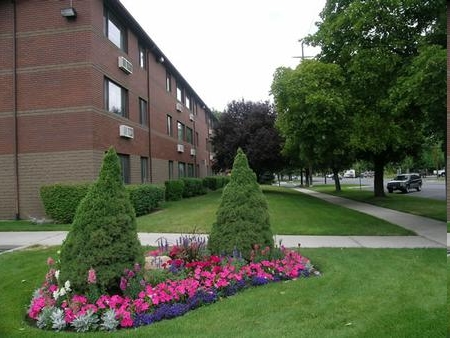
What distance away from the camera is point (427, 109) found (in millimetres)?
10055

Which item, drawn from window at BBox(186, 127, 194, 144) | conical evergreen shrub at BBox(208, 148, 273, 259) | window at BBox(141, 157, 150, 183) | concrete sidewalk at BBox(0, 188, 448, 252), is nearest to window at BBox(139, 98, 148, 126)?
window at BBox(141, 157, 150, 183)

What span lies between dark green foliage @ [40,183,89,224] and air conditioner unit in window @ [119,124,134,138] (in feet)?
12.9

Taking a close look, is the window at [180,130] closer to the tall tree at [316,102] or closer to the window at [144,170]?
the window at [144,170]

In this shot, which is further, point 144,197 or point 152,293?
point 144,197

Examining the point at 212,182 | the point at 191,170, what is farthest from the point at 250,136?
the point at 212,182

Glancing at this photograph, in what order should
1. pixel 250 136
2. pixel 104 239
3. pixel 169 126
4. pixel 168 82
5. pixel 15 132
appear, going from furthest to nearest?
pixel 250 136
pixel 168 82
pixel 169 126
pixel 15 132
pixel 104 239

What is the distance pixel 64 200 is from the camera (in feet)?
51.2

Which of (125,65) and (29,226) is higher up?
(125,65)

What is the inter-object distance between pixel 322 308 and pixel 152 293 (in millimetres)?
1959

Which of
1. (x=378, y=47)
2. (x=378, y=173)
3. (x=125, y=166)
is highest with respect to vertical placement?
(x=378, y=47)

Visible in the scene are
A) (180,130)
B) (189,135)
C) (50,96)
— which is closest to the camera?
(50,96)

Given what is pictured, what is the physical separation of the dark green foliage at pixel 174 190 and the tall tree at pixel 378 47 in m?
14.8

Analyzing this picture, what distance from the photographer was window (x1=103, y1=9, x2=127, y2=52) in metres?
18.7

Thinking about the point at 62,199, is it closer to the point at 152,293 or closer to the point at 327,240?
the point at 327,240
